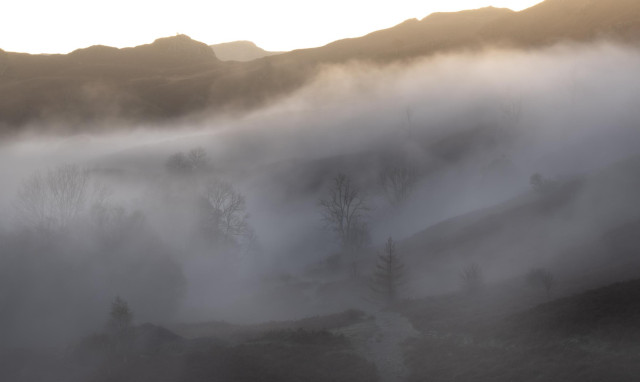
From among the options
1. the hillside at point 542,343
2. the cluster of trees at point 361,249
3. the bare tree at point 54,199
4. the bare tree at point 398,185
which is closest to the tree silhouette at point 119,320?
the hillside at point 542,343

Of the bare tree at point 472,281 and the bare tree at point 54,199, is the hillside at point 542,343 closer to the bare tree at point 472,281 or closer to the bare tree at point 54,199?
the bare tree at point 472,281

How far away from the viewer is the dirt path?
39250 mm

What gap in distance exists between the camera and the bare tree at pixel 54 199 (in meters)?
75.8

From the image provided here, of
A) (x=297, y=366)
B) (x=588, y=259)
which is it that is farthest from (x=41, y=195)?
(x=588, y=259)

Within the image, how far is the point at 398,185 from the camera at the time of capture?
119500 mm

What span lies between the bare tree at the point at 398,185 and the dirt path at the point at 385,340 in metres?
59.5

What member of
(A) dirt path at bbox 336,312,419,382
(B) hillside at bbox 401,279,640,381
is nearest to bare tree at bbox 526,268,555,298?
(B) hillside at bbox 401,279,640,381

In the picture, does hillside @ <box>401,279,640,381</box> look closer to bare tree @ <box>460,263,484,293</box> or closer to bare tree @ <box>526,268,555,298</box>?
bare tree @ <box>526,268,555,298</box>

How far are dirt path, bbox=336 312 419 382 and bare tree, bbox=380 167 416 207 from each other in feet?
195

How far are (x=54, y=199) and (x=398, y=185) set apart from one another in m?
70.7

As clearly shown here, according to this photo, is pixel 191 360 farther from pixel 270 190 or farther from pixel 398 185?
pixel 270 190

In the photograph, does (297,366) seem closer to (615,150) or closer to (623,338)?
(623,338)

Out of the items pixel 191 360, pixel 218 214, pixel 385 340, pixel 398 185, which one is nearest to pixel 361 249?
pixel 218 214

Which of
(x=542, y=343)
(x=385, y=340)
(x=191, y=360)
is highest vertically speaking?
(x=542, y=343)
